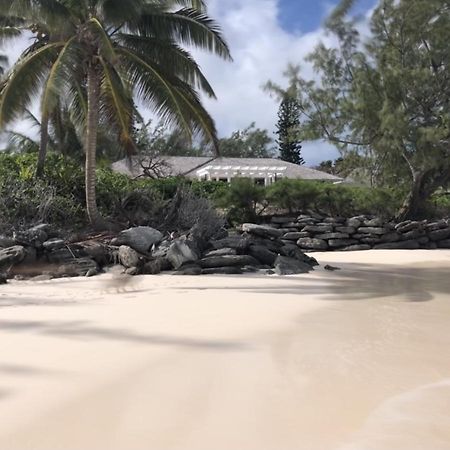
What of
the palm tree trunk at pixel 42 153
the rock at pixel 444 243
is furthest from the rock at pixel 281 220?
the palm tree trunk at pixel 42 153

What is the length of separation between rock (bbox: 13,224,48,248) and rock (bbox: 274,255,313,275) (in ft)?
17.1

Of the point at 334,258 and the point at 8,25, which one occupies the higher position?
the point at 8,25

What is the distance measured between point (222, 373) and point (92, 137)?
10.9 metres

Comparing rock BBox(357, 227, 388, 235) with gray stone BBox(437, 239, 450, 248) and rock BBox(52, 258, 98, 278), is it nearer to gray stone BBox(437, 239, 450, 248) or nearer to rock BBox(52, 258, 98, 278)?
gray stone BBox(437, 239, 450, 248)

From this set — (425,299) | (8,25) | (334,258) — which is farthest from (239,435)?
(8,25)

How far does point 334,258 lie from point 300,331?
10.8 meters

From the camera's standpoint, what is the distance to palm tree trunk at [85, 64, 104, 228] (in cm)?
1384

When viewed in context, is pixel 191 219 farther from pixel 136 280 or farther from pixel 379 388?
pixel 379 388

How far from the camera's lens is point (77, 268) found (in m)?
10.8

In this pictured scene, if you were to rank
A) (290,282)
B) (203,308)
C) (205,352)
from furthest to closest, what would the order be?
1. (290,282)
2. (203,308)
3. (205,352)

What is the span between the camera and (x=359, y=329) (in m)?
5.84

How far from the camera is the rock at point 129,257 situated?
11.0 metres

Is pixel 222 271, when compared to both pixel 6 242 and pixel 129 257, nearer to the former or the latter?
pixel 129 257

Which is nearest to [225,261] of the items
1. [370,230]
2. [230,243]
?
[230,243]
